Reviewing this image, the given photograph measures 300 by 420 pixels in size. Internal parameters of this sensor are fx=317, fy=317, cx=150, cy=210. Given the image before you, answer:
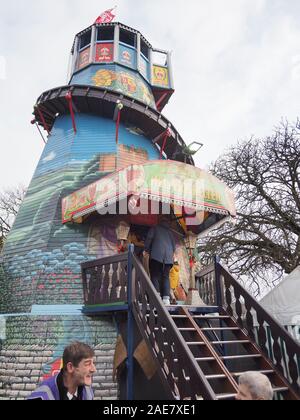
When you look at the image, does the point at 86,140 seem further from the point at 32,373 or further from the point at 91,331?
the point at 32,373

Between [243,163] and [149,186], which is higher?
[243,163]

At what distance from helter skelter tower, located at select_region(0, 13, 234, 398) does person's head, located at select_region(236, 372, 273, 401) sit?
190 inches

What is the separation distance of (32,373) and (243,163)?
11.6 metres

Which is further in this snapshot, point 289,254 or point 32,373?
point 289,254

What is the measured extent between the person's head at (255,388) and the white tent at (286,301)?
541 cm

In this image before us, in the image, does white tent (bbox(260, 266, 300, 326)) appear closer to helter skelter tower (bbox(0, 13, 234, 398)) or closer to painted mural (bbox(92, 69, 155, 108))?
helter skelter tower (bbox(0, 13, 234, 398))

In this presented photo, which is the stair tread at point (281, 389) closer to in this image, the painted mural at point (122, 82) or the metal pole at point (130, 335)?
the metal pole at point (130, 335)

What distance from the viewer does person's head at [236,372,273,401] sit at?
2.34m

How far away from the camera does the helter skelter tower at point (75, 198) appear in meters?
6.84

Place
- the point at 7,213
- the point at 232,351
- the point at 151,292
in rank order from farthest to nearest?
1. the point at 7,213
2. the point at 232,351
3. the point at 151,292

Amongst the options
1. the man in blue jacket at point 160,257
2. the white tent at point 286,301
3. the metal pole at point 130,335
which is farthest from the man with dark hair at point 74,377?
the white tent at point 286,301

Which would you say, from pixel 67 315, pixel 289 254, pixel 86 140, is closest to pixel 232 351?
pixel 67 315

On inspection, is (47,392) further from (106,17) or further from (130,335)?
Result: (106,17)

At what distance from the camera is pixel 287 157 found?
13125mm
